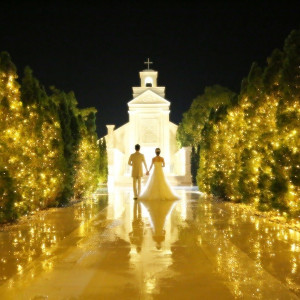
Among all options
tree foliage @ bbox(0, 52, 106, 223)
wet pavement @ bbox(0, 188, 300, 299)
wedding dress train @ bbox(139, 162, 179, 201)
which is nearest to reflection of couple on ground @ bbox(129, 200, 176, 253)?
wet pavement @ bbox(0, 188, 300, 299)

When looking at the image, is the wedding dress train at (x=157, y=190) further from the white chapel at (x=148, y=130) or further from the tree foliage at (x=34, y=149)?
the white chapel at (x=148, y=130)

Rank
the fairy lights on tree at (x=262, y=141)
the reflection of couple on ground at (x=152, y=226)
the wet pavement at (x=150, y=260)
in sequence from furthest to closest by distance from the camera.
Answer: the fairy lights on tree at (x=262, y=141) < the reflection of couple on ground at (x=152, y=226) < the wet pavement at (x=150, y=260)

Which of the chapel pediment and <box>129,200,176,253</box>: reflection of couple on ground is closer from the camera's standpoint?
<box>129,200,176,253</box>: reflection of couple on ground

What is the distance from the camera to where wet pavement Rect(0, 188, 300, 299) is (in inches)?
190

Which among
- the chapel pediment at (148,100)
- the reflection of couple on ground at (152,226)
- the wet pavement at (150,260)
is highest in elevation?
the chapel pediment at (148,100)

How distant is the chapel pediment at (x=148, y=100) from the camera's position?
4578 centimetres

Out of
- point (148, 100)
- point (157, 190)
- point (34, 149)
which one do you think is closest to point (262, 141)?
point (34, 149)

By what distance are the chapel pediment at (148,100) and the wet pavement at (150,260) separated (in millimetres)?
35607

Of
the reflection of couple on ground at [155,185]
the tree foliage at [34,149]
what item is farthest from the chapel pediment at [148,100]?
the reflection of couple on ground at [155,185]

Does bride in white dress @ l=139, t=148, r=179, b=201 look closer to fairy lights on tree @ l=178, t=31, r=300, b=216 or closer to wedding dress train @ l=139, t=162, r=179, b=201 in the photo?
wedding dress train @ l=139, t=162, r=179, b=201

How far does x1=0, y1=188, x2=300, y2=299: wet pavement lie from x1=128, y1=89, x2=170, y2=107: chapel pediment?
35607 mm

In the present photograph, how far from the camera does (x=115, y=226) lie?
9.85 metres

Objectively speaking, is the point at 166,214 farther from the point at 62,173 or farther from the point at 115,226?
the point at 62,173

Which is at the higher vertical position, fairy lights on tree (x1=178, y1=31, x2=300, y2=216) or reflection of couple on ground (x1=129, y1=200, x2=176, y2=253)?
fairy lights on tree (x1=178, y1=31, x2=300, y2=216)
